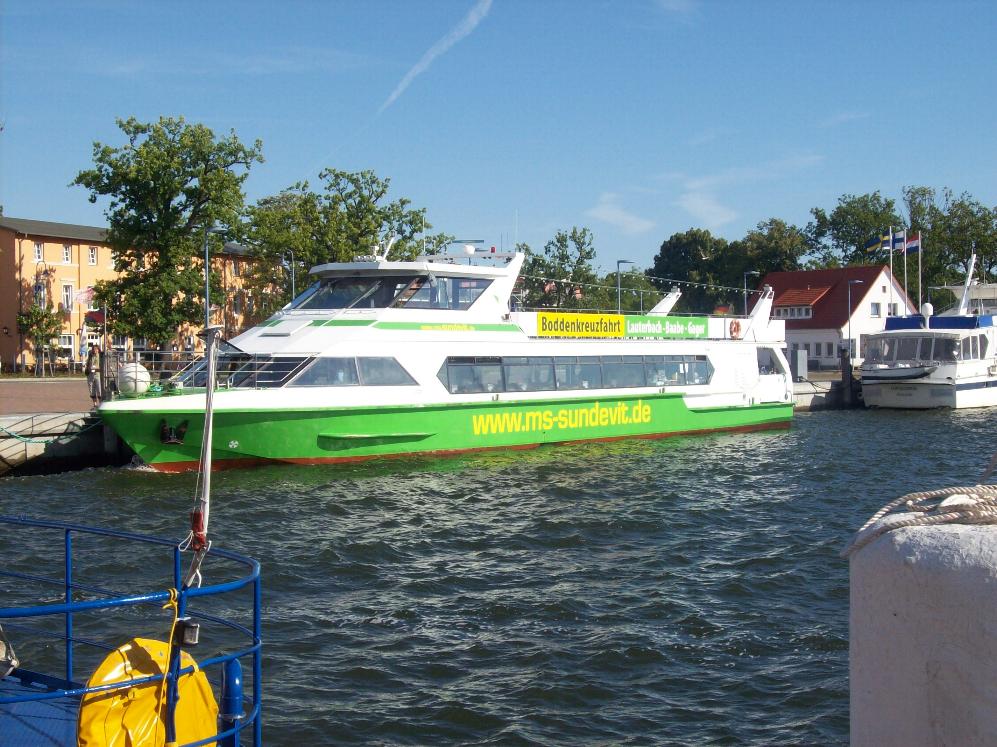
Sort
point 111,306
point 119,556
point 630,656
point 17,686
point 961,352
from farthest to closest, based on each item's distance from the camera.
Answer: 1. point 111,306
2. point 961,352
3. point 119,556
4. point 630,656
5. point 17,686

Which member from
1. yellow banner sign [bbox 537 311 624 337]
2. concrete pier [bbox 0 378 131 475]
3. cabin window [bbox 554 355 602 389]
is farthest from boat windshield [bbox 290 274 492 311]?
concrete pier [bbox 0 378 131 475]

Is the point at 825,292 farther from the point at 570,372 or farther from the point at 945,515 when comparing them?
the point at 945,515

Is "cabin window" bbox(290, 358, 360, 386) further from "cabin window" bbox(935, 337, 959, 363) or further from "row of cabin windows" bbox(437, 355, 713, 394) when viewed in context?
"cabin window" bbox(935, 337, 959, 363)

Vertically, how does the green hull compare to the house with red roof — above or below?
below

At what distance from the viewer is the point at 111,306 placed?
4219 centimetres

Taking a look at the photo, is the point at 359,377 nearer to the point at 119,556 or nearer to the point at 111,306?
the point at 119,556

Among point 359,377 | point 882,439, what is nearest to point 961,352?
point 882,439

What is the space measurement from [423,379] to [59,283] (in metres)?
41.7

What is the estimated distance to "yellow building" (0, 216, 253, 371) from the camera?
169 ft

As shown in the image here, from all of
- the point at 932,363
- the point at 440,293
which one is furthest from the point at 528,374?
the point at 932,363

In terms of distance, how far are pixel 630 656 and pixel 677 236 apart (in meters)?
84.2

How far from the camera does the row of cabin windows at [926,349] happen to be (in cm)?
3653

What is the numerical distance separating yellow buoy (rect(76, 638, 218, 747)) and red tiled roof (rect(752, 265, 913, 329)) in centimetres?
6142

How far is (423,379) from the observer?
779 inches
